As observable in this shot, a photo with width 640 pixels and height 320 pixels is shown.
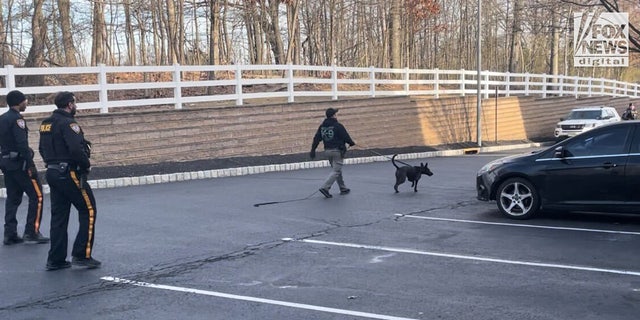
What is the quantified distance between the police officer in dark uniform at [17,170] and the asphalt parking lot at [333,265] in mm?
258

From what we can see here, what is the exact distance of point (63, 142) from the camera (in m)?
6.67

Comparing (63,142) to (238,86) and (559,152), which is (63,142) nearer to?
(559,152)

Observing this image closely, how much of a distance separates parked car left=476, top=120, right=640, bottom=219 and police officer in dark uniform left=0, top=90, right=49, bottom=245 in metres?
6.53

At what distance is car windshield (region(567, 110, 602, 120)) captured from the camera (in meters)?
28.7

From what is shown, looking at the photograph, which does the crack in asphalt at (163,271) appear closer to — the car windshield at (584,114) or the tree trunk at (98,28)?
the tree trunk at (98,28)

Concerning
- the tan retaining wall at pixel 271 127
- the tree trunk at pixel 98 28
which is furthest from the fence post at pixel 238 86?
the tree trunk at pixel 98 28

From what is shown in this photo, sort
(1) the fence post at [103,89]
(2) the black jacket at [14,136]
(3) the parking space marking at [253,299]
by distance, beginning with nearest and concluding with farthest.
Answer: (3) the parking space marking at [253,299]
(2) the black jacket at [14,136]
(1) the fence post at [103,89]

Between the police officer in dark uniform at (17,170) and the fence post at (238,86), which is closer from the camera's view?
the police officer in dark uniform at (17,170)

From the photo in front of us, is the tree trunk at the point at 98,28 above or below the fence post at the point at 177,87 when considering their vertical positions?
above

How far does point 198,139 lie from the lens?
1714 cm

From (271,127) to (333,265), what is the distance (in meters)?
12.5

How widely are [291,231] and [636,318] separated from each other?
468 cm

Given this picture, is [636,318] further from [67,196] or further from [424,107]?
[424,107]

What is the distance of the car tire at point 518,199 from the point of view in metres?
9.64
